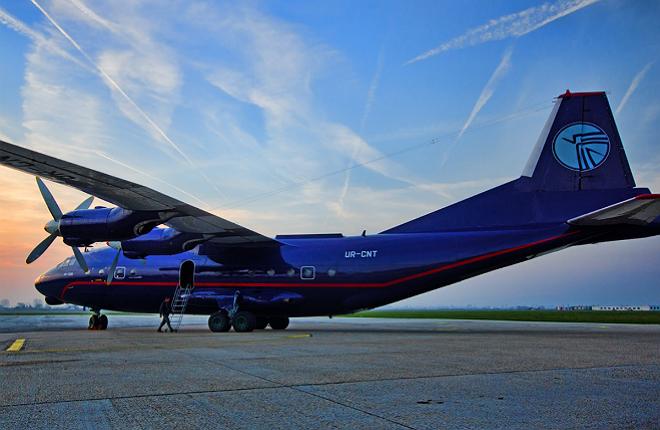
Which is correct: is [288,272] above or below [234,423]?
above

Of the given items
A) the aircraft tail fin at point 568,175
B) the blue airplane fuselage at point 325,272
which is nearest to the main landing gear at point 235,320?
the blue airplane fuselage at point 325,272

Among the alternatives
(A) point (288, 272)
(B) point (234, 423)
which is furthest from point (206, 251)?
(B) point (234, 423)

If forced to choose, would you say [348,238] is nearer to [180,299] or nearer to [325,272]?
[325,272]

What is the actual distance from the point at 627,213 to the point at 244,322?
14.0 metres

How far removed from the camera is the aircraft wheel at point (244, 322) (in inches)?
822

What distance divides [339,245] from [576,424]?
54.7ft

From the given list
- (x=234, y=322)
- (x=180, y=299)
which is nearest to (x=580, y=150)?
(x=234, y=322)

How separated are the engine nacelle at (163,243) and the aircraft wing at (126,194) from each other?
61cm

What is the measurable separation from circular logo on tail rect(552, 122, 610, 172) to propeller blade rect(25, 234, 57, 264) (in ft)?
63.1

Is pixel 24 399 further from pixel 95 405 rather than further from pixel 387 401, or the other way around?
pixel 387 401

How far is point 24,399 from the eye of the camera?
19.9 ft

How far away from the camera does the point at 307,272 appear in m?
21.3

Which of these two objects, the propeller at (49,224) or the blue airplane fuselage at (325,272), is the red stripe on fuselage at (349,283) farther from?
the propeller at (49,224)

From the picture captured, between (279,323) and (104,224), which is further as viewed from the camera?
(279,323)
